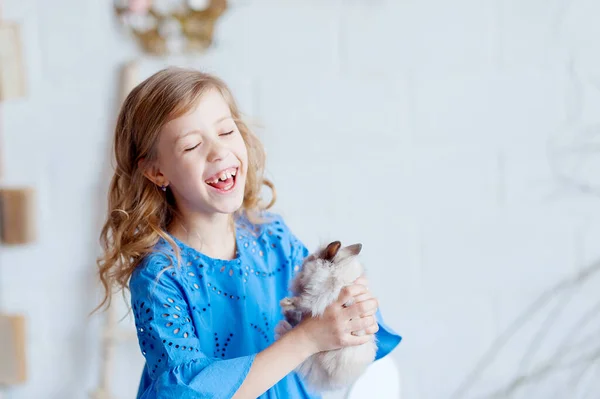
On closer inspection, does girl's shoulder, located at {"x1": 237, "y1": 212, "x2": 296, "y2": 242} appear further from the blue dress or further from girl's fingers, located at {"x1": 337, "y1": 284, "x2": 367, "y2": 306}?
girl's fingers, located at {"x1": 337, "y1": 284, "x2": 367, "y2": 306}

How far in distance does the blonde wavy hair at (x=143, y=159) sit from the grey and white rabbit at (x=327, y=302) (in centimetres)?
20

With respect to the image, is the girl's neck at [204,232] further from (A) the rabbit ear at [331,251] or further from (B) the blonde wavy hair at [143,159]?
(A) the rabbit ear at [331,251]

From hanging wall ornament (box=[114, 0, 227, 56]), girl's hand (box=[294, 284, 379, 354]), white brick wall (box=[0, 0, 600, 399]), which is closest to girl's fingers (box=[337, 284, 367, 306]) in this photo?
girl's hand (box=[294, 284, 379, 354])

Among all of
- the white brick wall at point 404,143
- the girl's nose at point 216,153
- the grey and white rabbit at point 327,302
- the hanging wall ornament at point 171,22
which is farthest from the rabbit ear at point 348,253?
the hanging wall ornament at point 171,22

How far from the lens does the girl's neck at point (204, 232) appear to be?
98 centimetres

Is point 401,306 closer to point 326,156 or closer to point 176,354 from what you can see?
point 326,156

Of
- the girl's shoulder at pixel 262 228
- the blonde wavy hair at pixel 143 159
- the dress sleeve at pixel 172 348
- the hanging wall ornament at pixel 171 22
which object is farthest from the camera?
the hanging wall ornament at pixel 171 22

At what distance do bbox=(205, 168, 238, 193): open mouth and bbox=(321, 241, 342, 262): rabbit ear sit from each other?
170mm

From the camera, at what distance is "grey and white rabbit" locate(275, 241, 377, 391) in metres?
0.83

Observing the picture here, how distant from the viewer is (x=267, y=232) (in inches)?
42.6

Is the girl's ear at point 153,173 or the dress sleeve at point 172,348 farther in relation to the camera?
the girl's ear at point 153,173

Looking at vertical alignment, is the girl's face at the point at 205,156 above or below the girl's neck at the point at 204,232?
above

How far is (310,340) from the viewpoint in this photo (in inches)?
33.3

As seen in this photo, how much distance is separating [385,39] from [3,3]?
0.77m
